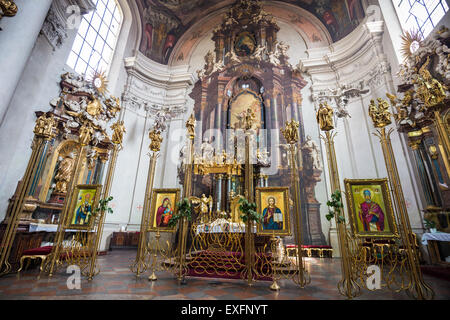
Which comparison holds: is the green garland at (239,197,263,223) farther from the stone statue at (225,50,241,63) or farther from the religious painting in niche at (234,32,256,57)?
the religious painting in niche at (234,32,256,57)

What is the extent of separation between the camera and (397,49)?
839 cm

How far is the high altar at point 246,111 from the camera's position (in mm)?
9500

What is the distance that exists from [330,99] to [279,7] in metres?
7.18

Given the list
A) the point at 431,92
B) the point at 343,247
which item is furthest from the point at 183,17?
the point at 343,247

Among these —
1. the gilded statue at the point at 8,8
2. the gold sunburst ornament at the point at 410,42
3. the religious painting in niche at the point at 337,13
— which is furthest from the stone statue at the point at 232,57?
the gilded statue at the point at 8,8

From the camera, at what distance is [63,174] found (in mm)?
7395

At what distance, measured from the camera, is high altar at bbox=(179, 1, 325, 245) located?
950 cm

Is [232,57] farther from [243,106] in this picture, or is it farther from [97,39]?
[97,39]

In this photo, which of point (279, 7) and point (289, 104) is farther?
point (279, 7)

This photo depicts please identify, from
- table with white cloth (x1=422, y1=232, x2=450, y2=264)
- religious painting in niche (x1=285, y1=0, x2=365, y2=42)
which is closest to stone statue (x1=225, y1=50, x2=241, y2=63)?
religious painting in niche (x1=285, y1=0, x2=365, y2=42)

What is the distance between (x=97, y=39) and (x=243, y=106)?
7.54 m

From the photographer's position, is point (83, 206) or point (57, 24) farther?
point (57, 24)
